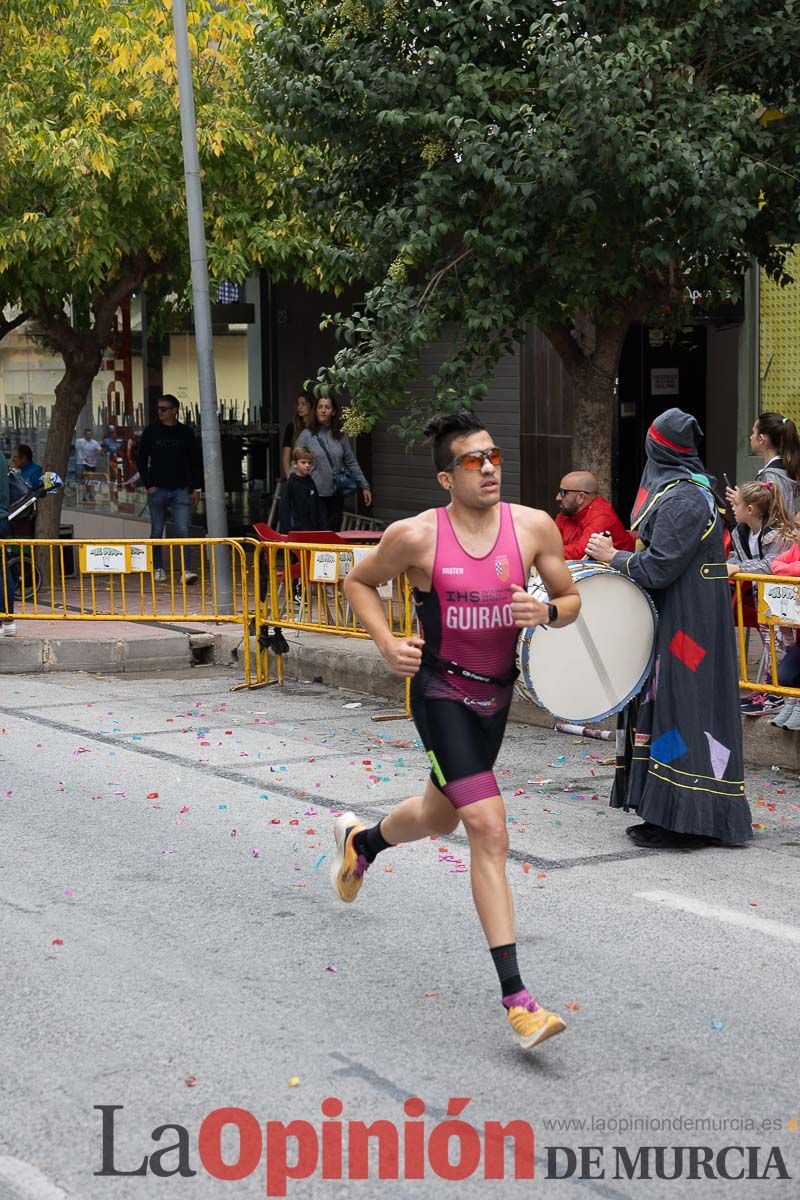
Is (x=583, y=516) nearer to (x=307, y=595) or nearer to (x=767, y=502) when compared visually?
(x=767, y=502)

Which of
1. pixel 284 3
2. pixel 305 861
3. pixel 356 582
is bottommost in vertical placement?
pixel 305 861

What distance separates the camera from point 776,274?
13617mm

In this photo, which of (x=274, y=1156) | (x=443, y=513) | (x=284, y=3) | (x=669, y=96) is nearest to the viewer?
(x=274, y=1156)

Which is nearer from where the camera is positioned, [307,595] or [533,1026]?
[533,1026]

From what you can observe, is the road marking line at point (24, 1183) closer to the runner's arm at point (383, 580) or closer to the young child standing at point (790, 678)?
the runner's arm at point (383, 580)

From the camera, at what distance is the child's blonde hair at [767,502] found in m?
10.3

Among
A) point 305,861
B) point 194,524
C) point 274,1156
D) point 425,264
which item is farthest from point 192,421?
point 274,1156

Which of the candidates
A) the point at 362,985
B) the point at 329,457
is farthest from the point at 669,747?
the point at 329,457

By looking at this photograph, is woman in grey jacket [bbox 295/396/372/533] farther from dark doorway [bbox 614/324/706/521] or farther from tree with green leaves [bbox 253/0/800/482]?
tree with green leaves [bbox 253/0/800/482]

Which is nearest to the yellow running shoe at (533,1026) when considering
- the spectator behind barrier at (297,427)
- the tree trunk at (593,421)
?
the tree trunk at (593,421)

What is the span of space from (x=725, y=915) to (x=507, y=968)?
5.79 ft

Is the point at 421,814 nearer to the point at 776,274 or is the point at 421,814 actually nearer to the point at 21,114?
the point at 776,274

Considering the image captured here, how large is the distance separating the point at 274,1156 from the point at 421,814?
1657 mm

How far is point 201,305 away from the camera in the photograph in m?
14.8
